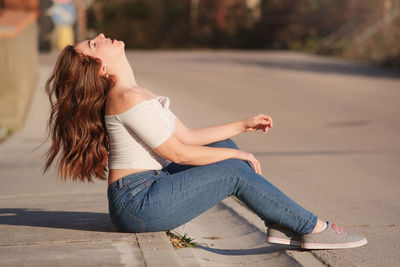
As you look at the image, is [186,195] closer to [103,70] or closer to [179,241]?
[179,241]

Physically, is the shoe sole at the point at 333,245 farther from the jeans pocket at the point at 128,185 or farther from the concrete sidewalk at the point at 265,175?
the jeans pocket at the point at 128,185

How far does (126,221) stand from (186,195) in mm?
392

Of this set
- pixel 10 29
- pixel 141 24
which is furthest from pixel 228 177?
pixel 141 24

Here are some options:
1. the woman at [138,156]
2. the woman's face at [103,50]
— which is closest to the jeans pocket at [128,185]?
the woman at [138,156]

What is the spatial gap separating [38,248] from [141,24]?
37456 millimetres

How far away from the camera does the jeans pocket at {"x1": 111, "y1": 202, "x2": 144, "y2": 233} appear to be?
4219mm

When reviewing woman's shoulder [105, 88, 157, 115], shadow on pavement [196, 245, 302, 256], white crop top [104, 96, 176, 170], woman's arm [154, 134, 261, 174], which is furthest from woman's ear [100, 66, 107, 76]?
shadow on pavement [196, 245, 302, 256]

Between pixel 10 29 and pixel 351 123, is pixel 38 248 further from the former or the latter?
pixel 351 123

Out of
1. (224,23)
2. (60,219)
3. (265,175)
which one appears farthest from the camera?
(224,23)

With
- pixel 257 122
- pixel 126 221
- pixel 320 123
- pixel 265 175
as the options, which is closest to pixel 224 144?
pixel 257 122

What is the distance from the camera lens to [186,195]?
4.20 m

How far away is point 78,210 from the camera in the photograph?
17.6 ft

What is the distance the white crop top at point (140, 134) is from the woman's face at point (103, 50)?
12.6 inches

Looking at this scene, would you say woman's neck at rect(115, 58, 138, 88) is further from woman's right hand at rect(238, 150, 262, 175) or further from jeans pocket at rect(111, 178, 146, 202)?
woman's right hand at rect(238, 150, 262, 175)
